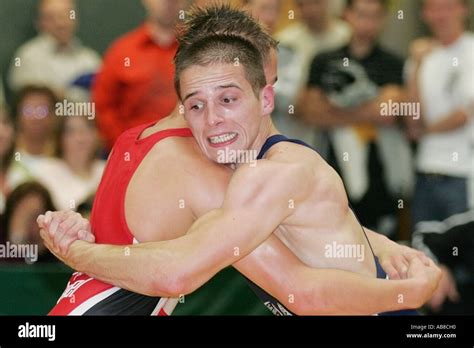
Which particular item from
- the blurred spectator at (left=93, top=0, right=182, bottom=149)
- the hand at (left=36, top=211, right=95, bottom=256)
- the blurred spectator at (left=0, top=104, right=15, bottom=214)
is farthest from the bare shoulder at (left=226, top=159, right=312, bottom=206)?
the blurred spectator at (left=0, top=104, right=15, bottom=214)

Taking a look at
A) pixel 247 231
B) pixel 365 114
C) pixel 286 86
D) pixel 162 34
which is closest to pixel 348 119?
pixel 365 114

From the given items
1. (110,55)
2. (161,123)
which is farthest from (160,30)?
(161,123)

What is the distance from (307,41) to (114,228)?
51.4 inches

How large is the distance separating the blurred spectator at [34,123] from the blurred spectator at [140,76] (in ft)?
0.78

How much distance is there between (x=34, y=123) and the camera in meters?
5.11

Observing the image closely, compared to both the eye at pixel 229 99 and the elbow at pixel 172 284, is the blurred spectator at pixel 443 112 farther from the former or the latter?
the elbow at pixel 172 284

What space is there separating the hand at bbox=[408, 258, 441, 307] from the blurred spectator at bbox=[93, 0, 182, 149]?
1287mm

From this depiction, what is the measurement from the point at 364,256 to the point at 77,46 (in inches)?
67.3

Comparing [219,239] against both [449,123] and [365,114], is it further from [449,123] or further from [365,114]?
[449,123]

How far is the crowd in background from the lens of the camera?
5.00 meters

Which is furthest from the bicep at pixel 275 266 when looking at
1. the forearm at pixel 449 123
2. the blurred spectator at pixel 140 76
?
the forearm at pixel 449 123

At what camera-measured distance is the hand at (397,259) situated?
4484 mm
